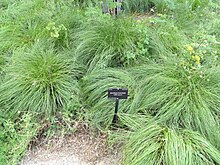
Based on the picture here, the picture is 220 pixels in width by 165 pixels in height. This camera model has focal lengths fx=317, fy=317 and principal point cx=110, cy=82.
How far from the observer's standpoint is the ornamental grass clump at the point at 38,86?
2.68 m

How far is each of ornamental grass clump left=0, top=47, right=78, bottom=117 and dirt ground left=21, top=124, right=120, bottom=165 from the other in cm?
28

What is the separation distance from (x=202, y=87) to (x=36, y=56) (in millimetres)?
1515

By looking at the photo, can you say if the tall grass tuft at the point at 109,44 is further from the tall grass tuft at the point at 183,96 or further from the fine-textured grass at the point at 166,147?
the fine-textured grass at the point at 166,147

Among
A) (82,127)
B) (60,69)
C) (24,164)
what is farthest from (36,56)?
(24,164)

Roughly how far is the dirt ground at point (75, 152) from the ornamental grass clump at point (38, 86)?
28cm

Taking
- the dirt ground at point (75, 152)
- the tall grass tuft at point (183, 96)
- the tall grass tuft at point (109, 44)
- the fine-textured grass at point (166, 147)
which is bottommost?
the dirt ground at point (75, 152)

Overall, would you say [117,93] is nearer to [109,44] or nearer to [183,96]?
[183,96]

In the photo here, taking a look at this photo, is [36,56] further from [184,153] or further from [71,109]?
[184,153]

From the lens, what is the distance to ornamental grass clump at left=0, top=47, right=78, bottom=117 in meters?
2.68

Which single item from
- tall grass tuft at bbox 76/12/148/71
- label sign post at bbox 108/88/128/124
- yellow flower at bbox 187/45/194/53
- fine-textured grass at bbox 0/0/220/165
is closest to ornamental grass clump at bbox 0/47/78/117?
fine-textured grass at bbox 0/0/220/165

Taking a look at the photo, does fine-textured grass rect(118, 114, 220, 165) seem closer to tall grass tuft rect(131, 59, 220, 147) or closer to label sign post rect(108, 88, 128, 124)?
tall grass tuft rect(131, 59, 220, 147)

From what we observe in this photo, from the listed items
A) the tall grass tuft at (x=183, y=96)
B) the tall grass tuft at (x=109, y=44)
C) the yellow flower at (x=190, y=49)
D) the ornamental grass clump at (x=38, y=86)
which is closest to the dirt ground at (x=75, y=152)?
the ornamental grass clump at (x=38, y=86)

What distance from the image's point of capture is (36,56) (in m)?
2.96

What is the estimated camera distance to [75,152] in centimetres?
250
